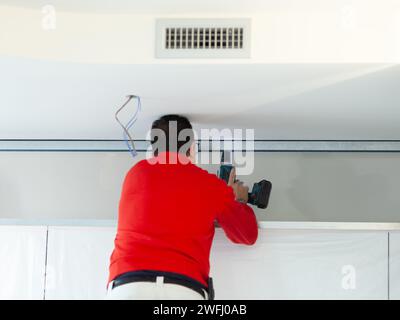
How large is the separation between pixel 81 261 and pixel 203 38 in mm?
1094

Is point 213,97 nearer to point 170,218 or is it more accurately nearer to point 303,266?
point 170,218

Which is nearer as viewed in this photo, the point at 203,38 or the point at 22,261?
the point at 203,38

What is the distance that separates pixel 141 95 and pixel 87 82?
0.83 ft

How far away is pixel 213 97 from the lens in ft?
8.30

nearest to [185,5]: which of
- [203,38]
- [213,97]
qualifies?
[203,38]

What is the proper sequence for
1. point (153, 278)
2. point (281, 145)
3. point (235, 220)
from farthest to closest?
point (281, 145), point (235, 220), point (153, 278)

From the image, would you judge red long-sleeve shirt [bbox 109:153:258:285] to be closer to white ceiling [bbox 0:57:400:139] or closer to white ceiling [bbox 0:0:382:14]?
white ceiling [bbox 0:57:400:139]

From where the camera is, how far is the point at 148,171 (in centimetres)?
232

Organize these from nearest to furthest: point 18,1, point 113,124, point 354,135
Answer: point 18,1 < point 113,124 < point 354,135

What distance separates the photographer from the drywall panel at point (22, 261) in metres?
2.61

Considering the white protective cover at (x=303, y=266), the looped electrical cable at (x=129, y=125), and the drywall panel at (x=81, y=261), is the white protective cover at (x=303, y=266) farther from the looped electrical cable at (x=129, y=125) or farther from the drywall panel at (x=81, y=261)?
the looped electrical cable at (x=129, y=125)

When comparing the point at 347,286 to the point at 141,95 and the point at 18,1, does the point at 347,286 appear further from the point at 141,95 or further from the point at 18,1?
the point at 18,1

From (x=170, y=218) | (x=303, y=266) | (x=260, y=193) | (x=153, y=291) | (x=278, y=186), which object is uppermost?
(x=278, y=186)

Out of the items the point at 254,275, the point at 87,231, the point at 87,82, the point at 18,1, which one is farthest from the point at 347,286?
the point at 18,1
